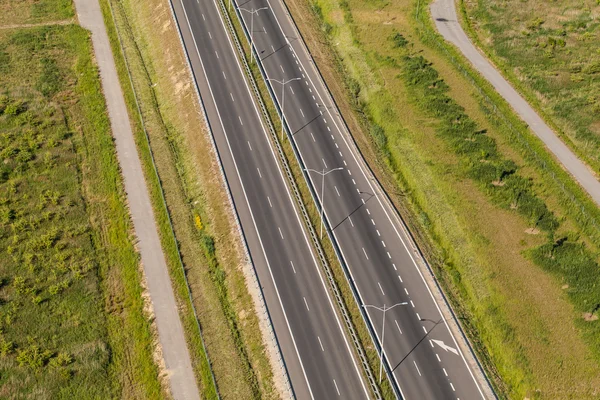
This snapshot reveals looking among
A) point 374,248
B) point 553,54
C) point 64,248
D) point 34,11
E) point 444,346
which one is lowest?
point 553,54

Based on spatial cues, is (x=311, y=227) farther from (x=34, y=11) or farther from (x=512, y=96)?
(x=34, y=11)

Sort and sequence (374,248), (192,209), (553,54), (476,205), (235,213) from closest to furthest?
(374,248), (235,213), (476,205), (192,209), (553,54)

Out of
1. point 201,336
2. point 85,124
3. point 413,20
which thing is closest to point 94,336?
point 201,336

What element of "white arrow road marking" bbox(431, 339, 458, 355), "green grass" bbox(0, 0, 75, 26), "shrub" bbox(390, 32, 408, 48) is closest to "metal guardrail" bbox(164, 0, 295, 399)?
"white arrow road marking" bbox(431, 339, 458, 355)

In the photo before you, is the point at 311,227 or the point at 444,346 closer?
the point at 444,346

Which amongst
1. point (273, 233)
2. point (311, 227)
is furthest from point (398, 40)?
point (273, 233)

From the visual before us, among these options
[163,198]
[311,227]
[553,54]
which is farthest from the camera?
[553,54]
